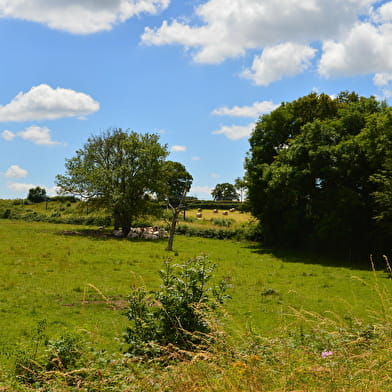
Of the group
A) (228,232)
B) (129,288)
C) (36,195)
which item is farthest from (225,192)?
(129,288)

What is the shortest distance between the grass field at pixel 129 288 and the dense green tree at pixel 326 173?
350 cm

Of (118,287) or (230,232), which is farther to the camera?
(230,232)

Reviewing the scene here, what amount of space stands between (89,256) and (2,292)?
36.4ft

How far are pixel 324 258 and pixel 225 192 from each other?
80.9m

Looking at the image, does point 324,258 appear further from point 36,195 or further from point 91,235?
point 36,195

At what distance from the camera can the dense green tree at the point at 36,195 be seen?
3344 inches

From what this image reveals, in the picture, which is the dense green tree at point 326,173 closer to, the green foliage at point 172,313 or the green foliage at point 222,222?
the green foliage at point 222,222

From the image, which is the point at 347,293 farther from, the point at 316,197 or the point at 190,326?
the point at 316,197

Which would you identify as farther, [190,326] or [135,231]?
[135,231]

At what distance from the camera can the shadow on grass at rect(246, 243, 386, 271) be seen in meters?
28.7

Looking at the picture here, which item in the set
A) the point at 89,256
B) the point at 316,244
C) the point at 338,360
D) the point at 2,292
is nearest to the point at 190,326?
the point at 338,360

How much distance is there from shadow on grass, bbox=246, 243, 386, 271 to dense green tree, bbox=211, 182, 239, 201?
75.0 m

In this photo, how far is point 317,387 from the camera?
13.4 feet

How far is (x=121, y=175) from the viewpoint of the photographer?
4484cm
